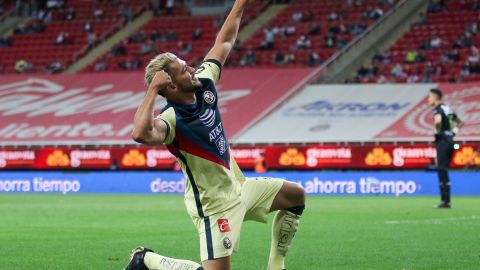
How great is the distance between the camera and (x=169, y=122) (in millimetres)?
8062

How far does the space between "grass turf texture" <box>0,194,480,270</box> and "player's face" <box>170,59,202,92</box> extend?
3.01m

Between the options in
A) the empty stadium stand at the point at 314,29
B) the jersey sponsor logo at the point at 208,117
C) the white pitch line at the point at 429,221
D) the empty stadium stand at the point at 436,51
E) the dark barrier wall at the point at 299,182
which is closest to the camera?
the jersey sponsor logo at the point at 208,117

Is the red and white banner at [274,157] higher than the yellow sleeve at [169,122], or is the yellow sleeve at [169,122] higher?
the red and white banner at [274,157]

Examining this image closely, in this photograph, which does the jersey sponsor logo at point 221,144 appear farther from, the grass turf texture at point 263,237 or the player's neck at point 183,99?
the grass turf texture at point 263,237

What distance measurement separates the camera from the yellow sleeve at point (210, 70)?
28.6ft

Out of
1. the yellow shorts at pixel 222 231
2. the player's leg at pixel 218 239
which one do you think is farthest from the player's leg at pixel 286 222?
the player's leg at pixel 218 239

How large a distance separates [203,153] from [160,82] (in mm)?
856

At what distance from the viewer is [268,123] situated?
3834 centimetres

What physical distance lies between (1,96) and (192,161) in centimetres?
3881

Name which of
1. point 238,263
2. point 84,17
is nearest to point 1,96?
point 84,17

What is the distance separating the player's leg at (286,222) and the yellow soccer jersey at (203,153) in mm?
809

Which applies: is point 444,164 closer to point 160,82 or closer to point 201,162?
point 201,162

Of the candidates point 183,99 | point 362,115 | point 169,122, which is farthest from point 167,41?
point 169,122

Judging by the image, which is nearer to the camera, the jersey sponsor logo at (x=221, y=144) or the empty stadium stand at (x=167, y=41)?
the jersey sponsor logo at (x=221, y=144)
